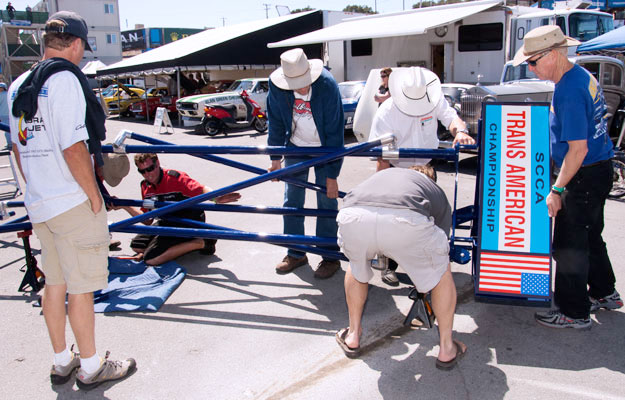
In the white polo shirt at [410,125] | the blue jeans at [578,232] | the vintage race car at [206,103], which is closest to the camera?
the blue jeans at [578,232]

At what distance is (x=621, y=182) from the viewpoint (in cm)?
690

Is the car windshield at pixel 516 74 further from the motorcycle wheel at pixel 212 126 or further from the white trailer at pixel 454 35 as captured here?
the motorcycle wheel at pixel 212 126

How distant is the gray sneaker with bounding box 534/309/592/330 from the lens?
11.0 ft

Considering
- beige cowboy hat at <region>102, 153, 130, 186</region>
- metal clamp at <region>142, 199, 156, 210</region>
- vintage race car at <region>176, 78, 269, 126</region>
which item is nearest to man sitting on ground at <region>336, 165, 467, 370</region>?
metal clamp at <region>142, 199, 156, 210</region>

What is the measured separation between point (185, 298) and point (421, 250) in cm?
215

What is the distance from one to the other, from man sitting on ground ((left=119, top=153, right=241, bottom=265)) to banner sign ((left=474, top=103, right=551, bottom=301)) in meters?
2.50

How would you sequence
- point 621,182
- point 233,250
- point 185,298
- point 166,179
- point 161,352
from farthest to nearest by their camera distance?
point 621,182
point 233,250
point 166,179
point 185,298
point 161,352

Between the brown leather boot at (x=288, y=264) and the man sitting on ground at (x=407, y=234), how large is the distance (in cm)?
153

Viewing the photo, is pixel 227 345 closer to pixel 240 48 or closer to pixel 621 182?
pixel 621 182

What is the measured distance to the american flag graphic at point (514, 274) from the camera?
321 centimetres

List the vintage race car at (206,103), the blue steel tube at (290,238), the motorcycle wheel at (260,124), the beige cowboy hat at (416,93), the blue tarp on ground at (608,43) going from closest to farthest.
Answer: the blue steel tube at (290,238), the beige cowboy hat at (416,93), the blue tarp on ground at (608,43), the motorcycle wheel at (260,124), the vintage race car at (206,103)

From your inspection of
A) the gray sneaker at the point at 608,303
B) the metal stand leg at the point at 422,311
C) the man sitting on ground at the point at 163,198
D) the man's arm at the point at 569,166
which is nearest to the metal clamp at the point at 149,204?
the man sitting on ground at the point at 163,198

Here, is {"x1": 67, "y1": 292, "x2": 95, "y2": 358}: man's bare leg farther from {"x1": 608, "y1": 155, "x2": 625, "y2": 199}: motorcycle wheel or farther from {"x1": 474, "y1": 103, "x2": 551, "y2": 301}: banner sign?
{"x1": 608, "y1": 155, "x2": 625, "y2": 199}: motorcycle wheel

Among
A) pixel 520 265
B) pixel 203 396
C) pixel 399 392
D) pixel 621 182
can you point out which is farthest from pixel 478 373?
pixel 621 182
